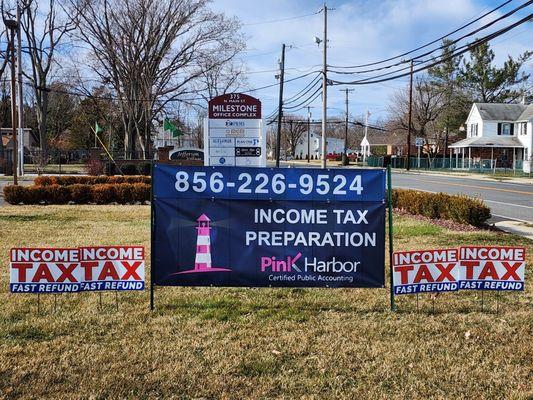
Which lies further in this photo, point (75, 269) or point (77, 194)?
point (77, 194)

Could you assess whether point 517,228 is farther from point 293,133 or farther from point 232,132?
point 293,133

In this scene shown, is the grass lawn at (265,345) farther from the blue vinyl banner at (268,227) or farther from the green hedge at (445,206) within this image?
the green hedge at (445,206)

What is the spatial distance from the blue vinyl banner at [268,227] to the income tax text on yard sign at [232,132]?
11.1m

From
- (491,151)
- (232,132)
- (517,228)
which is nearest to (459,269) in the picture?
(517,228)

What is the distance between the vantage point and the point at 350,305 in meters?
5.57

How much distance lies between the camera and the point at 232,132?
1630cm

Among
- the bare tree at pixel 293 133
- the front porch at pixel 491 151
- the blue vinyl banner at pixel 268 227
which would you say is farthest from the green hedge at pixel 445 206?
the bare tree at pixel 293 133

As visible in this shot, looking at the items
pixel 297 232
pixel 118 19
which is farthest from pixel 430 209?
pixel 118 19

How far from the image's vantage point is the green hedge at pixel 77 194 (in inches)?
651

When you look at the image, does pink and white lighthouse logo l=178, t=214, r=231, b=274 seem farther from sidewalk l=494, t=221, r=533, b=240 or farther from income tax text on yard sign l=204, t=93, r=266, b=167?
income tax text on yard sign l=204, t=93, r=266, b=167

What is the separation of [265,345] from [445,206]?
8698 mm

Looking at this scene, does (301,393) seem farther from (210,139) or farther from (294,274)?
(210,139)

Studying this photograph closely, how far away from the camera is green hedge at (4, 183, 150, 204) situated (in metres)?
16.5

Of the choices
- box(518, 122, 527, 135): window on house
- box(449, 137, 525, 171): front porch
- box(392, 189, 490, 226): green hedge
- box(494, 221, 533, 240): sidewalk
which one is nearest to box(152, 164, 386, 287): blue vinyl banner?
box(494, 221, 533, 240): sidewalk
